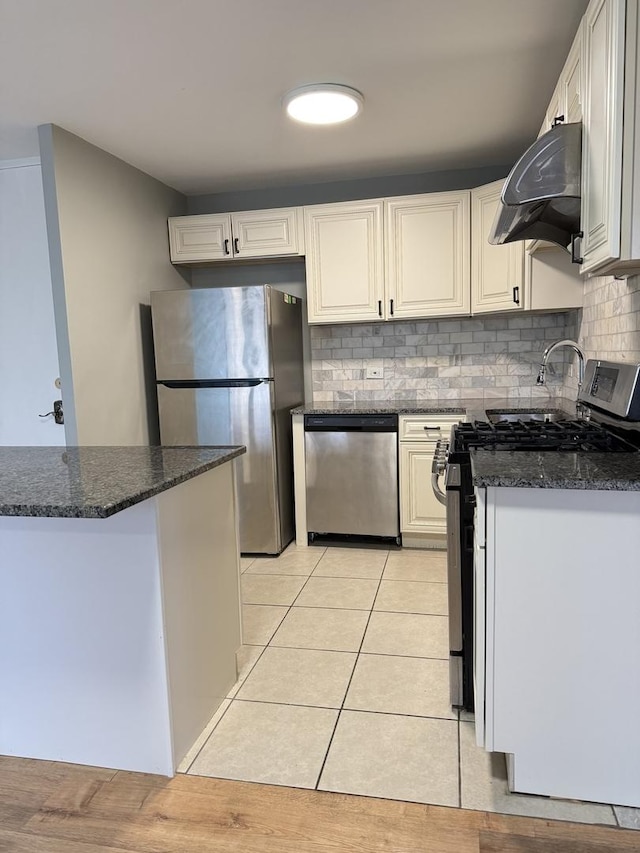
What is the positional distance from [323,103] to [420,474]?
2.02 metres

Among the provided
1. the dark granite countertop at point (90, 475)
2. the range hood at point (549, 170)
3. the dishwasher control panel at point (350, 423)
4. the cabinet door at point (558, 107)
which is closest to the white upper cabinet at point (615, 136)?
the range hood at point (549, 170)

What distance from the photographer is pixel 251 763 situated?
1.76 m

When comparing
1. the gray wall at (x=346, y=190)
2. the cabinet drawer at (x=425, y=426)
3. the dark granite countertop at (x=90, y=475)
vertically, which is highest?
the gray wall at (x=346, y=190)

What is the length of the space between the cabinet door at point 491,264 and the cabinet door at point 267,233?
1080 mm

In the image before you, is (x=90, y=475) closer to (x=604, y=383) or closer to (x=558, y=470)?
(x=558, y=470)

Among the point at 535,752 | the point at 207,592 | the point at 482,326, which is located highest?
the point at 482,326

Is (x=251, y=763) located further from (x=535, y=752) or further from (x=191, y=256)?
(x=191, y=256)

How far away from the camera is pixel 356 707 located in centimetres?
203

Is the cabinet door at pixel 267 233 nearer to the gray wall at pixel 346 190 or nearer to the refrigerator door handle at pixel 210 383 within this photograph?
the gray wall at pixel 346 190

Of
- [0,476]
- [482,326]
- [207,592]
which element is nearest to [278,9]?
[0,476]

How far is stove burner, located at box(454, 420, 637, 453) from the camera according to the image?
6.01 feet

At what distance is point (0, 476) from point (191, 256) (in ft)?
8.35

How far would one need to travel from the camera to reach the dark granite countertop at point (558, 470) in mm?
1402

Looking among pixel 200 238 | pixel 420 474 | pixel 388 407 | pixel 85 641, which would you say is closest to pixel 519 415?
pixel 420 474
